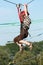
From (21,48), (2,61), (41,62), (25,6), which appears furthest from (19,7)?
(2,61)

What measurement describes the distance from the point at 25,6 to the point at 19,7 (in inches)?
9.6

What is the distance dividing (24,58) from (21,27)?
187ft

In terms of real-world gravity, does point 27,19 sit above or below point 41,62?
above

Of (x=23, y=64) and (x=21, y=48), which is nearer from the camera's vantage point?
(x=21, y=48)

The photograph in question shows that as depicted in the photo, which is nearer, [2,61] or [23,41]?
[23,41]

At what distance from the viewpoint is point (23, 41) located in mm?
15578

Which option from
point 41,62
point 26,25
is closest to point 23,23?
point 26,25

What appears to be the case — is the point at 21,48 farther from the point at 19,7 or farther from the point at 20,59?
the point at 20,59

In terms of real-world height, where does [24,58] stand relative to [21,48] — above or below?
below

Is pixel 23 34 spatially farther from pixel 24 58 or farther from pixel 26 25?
pixel 24 58

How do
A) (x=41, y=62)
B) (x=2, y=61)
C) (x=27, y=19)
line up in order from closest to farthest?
(x=27, y=19)
(x=41, y=62)
(x=2, y=61)

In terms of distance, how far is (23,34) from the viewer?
15547 millimetres

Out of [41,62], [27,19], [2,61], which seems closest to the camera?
[27,19]

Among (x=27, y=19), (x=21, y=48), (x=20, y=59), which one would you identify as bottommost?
(x=20, y=59)
